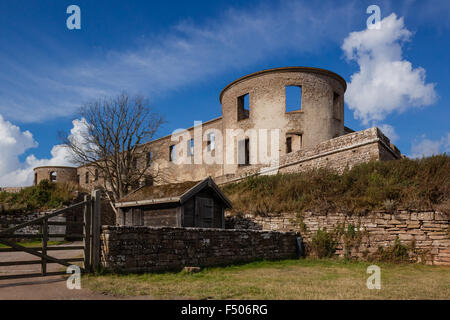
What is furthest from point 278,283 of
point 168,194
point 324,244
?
point 168,194

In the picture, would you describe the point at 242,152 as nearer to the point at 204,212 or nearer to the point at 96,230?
the point at 204,212

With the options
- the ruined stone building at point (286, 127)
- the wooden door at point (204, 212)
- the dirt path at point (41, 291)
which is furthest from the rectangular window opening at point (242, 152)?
the dirt path at point (41, 291)

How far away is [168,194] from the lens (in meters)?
14.6

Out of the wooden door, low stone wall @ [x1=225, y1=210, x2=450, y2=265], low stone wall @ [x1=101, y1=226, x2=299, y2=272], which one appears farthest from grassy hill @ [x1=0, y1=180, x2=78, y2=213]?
low stone wall @ [x1=225, y1=210, x2=450, y2=265]

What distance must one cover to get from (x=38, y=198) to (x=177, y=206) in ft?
46.5

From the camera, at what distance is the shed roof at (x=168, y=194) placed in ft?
46.0

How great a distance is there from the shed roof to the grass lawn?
12.6 ft

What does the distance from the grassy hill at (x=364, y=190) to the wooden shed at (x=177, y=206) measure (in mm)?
2793

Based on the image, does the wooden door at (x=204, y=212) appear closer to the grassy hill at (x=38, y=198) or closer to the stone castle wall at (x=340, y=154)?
the stone castle wall at (x=340, y=154)
